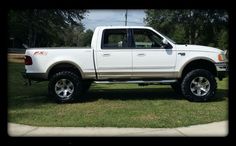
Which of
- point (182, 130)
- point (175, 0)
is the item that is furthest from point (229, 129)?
point (182, 130)

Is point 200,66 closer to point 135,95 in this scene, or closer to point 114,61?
point 135,95

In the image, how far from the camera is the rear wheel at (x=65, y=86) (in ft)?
31.9

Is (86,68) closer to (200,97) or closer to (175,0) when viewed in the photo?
(200,97)

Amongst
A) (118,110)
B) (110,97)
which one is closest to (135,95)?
(110,97)

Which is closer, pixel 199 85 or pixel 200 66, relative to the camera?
pixel 199 85

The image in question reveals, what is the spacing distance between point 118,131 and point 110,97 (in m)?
4.08

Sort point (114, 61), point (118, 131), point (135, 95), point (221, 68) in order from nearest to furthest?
1. point (118, 131)
2. point (114, 61)
3. point (221, 68)
4. point (135, 95)

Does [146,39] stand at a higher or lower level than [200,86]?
higher

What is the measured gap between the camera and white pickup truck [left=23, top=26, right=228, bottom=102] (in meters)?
9.76

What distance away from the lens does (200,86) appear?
9836 mm

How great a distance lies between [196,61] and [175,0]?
633cm

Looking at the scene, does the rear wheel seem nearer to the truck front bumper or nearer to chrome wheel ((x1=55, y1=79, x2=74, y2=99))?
chrome wheel ((x1=55, y1=79, x2=74, y2=99))

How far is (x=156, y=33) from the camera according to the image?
33.1ft

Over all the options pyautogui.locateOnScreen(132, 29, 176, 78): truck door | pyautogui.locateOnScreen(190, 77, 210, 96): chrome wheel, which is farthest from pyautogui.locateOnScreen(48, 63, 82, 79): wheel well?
pyautogui.locateOnScreen(190, 77, 210, 96): chrome wheel
